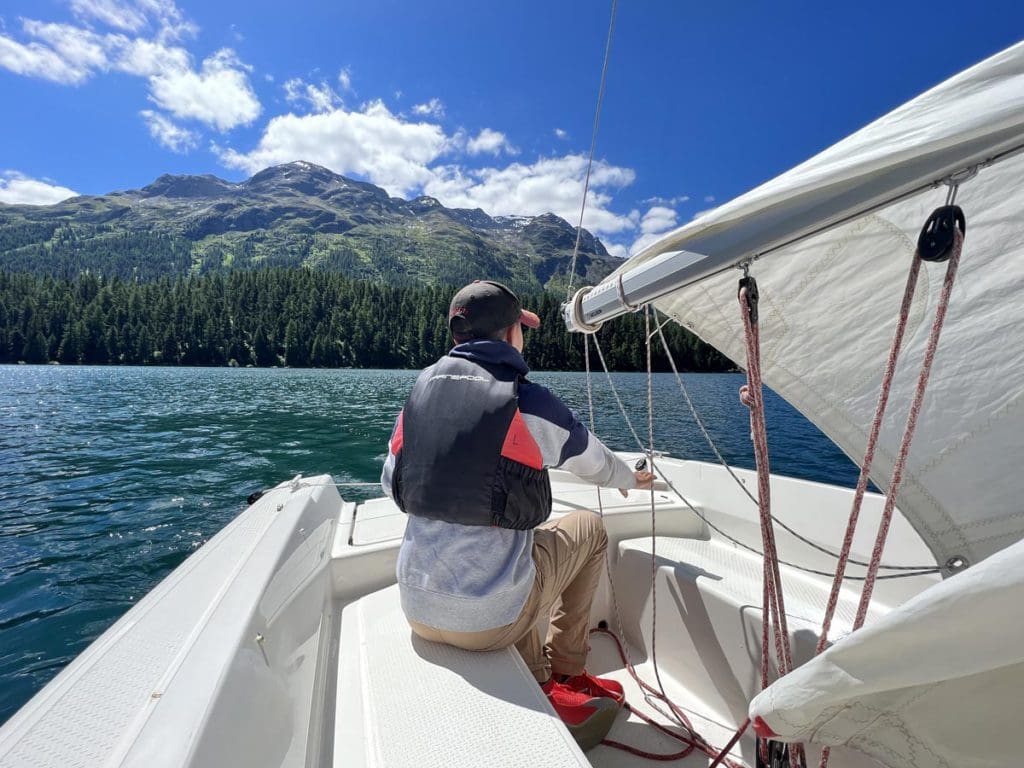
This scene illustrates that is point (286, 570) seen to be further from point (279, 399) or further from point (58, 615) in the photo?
point (279, 399)

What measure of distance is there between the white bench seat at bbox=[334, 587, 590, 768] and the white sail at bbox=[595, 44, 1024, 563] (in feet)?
4.79

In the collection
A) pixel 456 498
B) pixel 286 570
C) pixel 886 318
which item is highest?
pixel 886 318

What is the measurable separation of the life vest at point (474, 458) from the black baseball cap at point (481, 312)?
10.1 inches

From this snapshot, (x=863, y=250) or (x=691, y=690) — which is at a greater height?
(x=863, y=250)

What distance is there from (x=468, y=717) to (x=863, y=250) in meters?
2.07

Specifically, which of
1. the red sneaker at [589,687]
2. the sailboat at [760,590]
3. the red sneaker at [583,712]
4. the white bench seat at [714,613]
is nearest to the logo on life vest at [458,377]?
the sailboat at [760,590]

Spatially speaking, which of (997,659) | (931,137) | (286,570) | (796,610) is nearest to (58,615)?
(286,570)

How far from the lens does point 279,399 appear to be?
24891mm

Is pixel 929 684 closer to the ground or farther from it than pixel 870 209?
closer to the ground

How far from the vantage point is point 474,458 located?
1676 millimetres

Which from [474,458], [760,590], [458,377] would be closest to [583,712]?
[760,590]

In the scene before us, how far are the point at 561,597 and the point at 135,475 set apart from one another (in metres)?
9.42

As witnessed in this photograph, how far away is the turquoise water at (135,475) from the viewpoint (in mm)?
4219

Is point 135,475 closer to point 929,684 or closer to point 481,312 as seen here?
point 481,312
